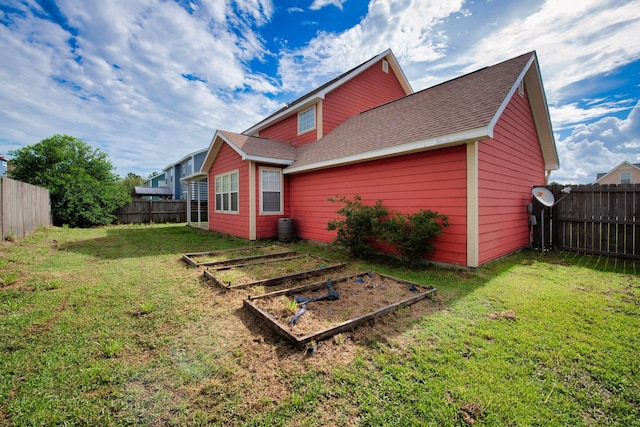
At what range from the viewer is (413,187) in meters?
5.99

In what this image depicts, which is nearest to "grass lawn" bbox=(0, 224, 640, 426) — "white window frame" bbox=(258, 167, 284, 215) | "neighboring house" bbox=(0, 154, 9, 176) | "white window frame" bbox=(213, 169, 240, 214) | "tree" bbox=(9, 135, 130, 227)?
"white window frame" bbox=(258, 167, 284, 215)

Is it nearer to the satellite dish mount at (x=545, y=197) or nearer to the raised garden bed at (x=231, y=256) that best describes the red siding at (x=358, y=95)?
the raised garden bed at (x=231, y=256)

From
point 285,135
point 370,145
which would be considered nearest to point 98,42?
point 285,135

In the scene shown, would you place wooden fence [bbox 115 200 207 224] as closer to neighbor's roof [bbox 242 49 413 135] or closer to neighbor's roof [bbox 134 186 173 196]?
neighbor's roof [bbox 242 49 413 135]

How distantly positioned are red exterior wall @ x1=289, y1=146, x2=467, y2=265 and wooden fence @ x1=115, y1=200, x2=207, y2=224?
13.8m

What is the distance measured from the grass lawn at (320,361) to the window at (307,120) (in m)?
8.91

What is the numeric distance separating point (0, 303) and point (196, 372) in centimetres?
376

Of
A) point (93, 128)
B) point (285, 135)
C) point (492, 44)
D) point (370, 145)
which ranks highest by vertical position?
point (93, 128)

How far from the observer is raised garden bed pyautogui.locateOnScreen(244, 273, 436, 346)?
9.34 ft

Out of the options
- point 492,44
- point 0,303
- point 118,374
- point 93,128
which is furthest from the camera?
point 93,128

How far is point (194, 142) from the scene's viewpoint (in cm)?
2478

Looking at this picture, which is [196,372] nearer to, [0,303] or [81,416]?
[81,416]

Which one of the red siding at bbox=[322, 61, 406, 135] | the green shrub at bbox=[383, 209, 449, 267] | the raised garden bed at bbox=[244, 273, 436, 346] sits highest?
the red siding at bbox=[322, 61, 406, 135]

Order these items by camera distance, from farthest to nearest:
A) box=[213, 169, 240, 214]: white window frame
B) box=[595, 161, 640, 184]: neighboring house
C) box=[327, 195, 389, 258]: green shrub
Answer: box=[595, 161, 640, 184]: neighboring house, box=[213, 169, 240, 214]: white window frame, box=[327, 195, 389, 258]: green shrub
